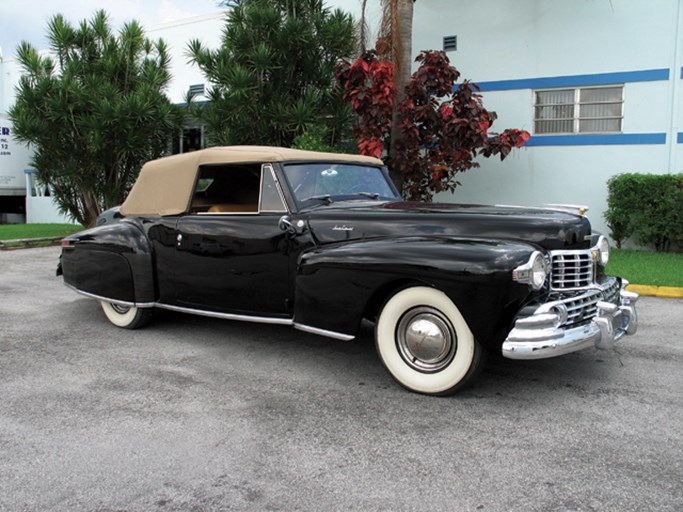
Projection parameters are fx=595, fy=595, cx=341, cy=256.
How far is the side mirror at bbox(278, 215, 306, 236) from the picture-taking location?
4.34 m

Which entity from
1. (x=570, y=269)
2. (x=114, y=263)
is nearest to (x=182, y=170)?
(x=114, y=263)

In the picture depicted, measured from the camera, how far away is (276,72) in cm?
1138

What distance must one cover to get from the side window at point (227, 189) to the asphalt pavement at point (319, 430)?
1.20 meters

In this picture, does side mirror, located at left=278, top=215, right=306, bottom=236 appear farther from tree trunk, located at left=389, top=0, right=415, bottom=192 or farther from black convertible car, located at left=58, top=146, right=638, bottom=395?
tree trunk, located at left=389, top=0, right=415, bottom=192

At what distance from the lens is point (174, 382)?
4.03 meters

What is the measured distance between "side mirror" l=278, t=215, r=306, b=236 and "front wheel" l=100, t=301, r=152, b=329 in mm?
1787

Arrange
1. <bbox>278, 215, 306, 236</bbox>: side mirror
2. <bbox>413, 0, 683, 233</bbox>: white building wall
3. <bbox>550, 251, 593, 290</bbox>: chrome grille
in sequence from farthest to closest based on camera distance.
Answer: <bbox>413, 0, 683, 233</bbox>: white building wall, <bbox>278, 215, 306, 236</bbox>: side mirror, <bbox>550, 251, 593, 290</bbox>: chrome grille

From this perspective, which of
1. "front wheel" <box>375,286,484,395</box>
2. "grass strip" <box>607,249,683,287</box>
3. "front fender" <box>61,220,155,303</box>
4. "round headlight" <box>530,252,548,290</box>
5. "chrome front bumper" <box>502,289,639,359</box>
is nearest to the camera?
"chrome front bumper" <box>502,289,639,359</box>

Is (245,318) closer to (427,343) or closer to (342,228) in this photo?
(342,228)

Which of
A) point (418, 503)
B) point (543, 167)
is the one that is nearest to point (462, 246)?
point (418, 503)

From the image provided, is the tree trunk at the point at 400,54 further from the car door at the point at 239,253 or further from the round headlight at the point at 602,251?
the round headlight at the point at 602,251

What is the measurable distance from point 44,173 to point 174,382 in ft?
36.5

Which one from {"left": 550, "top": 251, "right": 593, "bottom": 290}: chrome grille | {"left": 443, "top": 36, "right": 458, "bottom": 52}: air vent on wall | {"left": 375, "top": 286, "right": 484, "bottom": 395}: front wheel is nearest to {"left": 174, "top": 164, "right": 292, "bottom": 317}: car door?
{"left": 375, "top": 286, "right": 484, "bottom": 395}: front wheel

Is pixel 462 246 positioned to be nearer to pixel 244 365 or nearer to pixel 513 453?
pixel 513 453
